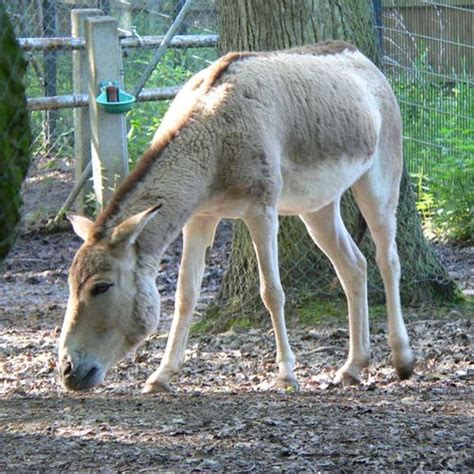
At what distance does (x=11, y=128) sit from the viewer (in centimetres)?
397

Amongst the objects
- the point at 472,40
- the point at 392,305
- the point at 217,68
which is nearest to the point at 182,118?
the point at 217,68

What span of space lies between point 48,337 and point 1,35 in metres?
4.63

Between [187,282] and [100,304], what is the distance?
0.92m

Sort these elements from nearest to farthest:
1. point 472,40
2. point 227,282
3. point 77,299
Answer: point 77,299
point 227,282
point 472,40

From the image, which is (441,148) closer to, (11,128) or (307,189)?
(307,189)

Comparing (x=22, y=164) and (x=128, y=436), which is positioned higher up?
(x=22, y=164)

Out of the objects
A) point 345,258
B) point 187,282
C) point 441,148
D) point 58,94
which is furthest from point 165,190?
point 58,94

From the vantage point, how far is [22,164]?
4.01 meters

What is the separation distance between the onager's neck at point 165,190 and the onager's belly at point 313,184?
589mm

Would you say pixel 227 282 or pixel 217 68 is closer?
pixel 217 68

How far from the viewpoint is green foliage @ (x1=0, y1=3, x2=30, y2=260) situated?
12.9 ft

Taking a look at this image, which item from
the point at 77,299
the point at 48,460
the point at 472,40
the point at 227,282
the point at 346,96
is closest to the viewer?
the point at 48,460

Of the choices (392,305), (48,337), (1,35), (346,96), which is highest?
Answer: (1,35)

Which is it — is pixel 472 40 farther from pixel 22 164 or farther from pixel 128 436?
pixel 22 164
